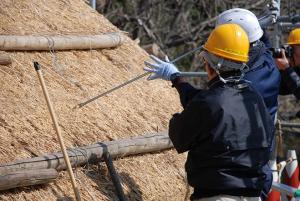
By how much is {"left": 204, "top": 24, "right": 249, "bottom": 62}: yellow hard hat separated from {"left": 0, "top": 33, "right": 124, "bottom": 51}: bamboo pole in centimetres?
242

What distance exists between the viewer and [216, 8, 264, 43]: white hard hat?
5873 millimetres

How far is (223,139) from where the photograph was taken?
15.7 feet

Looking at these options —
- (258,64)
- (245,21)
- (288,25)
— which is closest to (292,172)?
(288,25)

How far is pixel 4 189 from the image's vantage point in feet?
17.4

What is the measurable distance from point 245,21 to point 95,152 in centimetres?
160

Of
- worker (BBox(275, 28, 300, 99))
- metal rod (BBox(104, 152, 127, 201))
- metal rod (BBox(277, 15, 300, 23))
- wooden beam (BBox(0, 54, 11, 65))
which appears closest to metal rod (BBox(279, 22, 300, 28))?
metal rod (BBox(277, 15, 300, 23))

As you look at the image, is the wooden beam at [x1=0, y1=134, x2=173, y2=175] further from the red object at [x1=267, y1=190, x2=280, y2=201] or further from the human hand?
the human hand

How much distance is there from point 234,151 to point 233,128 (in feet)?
0.48

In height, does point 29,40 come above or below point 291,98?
above

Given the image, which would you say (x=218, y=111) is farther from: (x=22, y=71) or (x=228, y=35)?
(x=22, y=71)

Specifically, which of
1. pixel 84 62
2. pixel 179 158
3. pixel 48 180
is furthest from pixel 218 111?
pixel 84 62

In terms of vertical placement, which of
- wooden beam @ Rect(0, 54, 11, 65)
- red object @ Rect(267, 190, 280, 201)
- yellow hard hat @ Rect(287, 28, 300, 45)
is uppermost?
yellow hard hat @ Rect(287, 28, 300, 45)

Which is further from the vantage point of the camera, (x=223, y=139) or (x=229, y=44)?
(x=229, y=44)

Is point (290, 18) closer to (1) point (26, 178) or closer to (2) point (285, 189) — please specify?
(2) point (285, 189)
